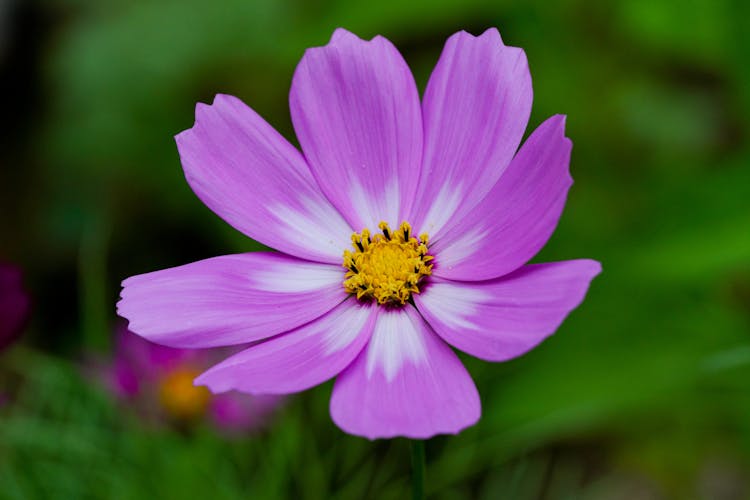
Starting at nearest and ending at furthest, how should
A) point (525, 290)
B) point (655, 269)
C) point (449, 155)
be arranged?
1. point (525, 290)
2. point (449, 155)
3. point (655, 269)

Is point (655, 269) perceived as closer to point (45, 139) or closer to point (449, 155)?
point (449, 155)

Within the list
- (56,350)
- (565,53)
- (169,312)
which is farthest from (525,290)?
(56,350)

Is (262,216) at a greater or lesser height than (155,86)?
lesser

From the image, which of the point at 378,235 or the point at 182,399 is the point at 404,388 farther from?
the point at 182,399

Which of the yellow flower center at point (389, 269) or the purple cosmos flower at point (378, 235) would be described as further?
the yellow flower center at point (389, 269)

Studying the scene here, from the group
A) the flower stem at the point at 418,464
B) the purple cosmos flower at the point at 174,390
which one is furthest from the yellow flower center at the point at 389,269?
the purple cosmos flower at the point at 174,390

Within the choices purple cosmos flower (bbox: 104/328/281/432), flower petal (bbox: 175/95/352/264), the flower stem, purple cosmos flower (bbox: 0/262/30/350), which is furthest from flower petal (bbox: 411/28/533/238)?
purple cosmos flower (bbox: 104/328/281/432)

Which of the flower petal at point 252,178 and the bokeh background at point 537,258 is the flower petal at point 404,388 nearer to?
the flower petal at point 252,178
